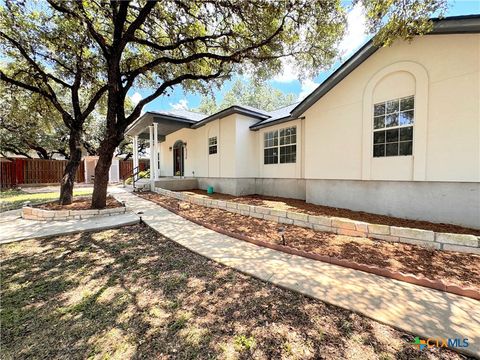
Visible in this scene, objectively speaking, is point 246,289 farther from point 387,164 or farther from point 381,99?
point 381,99

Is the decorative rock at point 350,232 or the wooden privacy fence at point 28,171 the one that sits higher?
the wooden privacy fence at point 28,171

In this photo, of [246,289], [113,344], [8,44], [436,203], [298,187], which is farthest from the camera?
[298,187]

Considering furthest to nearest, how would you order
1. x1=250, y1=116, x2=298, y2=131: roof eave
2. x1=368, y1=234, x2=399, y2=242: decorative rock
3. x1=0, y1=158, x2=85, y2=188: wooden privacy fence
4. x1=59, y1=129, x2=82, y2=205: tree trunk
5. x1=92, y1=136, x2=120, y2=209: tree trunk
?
x1=0, y1=158, x2=85, y2=188: wooden privacy fence < x1=250, y1=116, x2=298, y2=131: roof eave < x1=59, y1=129, x2=82, y2=205: tree trunk < x1=92, y1=136, x2=120, y2=209: tree trunk < x1=368, y1=234, x2=399, y2=242: decorative rock

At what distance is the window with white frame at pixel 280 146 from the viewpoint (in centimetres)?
1008

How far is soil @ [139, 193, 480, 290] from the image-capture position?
3.39 m

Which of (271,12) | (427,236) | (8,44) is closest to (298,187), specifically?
(427,236)

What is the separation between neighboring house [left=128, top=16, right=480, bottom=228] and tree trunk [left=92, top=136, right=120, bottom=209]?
6005 millimetres

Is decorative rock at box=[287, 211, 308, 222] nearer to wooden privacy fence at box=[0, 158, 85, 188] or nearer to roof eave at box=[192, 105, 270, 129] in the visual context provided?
roof eave at box=[192, 105, 270, 129]

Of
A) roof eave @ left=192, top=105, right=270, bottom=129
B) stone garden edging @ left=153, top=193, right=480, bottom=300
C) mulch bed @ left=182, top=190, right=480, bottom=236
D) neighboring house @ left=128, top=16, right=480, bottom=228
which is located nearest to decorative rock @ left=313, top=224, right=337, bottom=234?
mulch bed @ left=182, top=190, right=480, bottom=236

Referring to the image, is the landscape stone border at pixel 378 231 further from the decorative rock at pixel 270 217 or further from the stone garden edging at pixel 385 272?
the stone garden edging at pixel 385 272

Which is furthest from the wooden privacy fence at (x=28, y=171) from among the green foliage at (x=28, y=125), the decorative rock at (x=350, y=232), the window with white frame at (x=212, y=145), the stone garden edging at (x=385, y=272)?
the decorative rock at (x=350, y=232)

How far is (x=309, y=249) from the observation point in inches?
172

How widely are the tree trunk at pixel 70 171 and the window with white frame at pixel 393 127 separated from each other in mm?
11119

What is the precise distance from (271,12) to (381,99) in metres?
4.48
